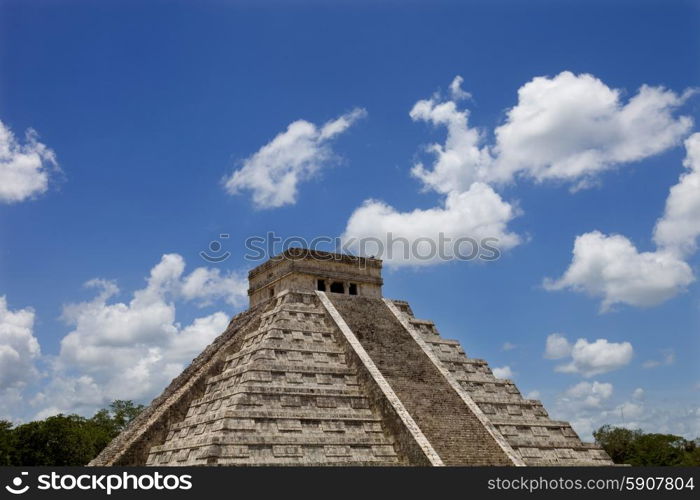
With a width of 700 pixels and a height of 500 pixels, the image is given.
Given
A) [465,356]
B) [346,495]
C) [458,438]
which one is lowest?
[346,495]

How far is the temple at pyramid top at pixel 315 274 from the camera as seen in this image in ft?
74.5

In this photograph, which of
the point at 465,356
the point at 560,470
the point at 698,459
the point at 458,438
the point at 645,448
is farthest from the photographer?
the point at 645,448

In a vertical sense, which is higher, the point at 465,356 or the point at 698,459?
the point at 465,356

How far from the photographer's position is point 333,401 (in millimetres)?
17188

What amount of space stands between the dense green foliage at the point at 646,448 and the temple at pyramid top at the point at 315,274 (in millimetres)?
19199

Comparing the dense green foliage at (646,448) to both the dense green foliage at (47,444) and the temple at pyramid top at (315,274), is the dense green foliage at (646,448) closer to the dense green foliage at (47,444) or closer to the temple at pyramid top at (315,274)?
the temple at pyramid top at (315,274)

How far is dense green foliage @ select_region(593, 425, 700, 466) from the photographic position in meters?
35.5

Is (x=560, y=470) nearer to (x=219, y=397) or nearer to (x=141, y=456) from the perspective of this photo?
(x=219, y=397)

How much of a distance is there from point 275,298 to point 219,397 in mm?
5523

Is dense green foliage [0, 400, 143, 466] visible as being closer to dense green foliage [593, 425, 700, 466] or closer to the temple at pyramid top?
the temple at pyramid top

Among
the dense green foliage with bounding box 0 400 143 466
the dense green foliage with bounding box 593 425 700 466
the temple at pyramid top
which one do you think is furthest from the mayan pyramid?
the dense green foliage with bounding box 593 425 700 466

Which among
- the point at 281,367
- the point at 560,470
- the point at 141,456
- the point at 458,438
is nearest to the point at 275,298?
the point at 281,367

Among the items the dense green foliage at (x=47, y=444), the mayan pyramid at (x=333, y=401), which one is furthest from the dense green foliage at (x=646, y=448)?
the dense green foliage at (x=47, y=444)

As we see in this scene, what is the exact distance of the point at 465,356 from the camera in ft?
70.2
